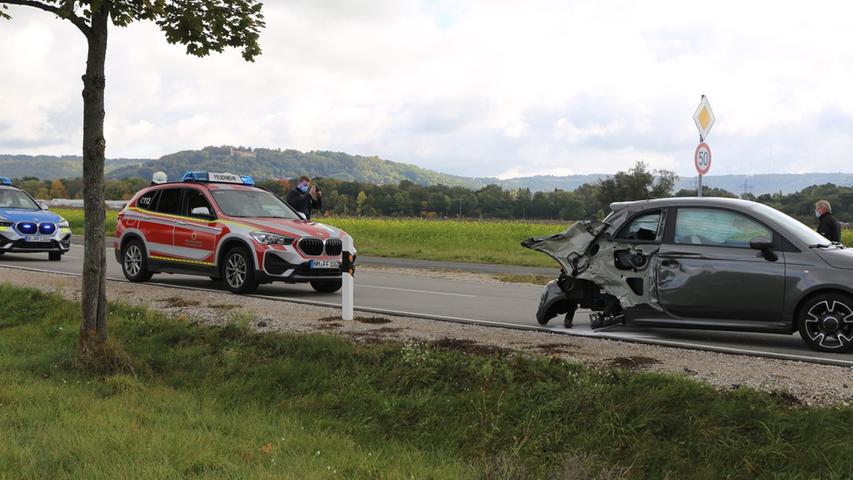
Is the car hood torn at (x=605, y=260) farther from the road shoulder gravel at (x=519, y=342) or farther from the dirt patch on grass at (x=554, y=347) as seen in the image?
the dirt patch on grass at (x=554, y=347)

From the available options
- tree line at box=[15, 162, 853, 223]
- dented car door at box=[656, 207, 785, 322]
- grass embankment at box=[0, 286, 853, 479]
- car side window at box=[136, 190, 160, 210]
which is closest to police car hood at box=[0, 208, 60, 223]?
car side window at box=[136, 190, 160, 210]

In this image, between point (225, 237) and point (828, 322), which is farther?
point (225, 237)

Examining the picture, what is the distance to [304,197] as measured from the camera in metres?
21.3

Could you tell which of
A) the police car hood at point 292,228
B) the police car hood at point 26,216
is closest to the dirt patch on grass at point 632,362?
the police car hood at point 292,228

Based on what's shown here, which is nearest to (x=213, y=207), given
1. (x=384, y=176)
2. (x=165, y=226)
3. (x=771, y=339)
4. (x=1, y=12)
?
(x=165, y=226)

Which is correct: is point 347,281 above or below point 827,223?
below

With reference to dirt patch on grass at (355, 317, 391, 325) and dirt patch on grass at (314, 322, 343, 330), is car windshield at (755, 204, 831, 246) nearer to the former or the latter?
dirt patch on grass at (355, 317, 391, 325)

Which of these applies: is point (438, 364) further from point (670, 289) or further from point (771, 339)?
point (771, 339)

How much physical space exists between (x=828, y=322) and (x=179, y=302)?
8414mm

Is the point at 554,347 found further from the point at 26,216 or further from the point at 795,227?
the point at 26,216

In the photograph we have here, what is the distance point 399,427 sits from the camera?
6961mm

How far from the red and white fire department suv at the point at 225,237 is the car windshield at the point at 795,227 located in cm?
733

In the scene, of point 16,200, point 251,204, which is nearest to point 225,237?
point 251,204

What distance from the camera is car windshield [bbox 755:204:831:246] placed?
941cm
